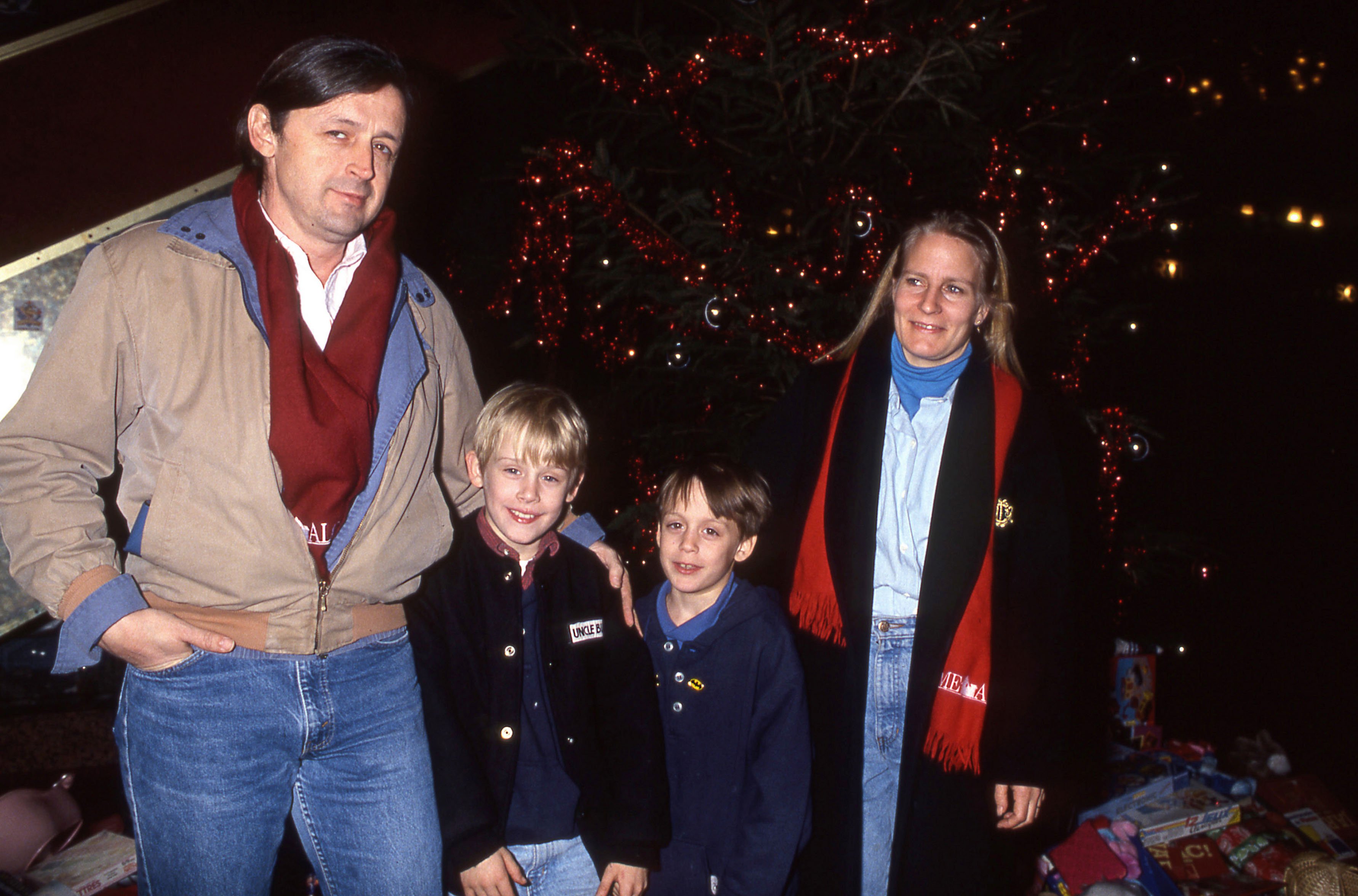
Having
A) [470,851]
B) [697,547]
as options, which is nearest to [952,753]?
[697,547]

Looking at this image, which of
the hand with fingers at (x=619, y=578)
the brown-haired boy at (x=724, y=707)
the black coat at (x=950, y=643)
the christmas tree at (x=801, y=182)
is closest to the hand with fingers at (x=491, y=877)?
the brown-haired boy at (x=724, y=707)

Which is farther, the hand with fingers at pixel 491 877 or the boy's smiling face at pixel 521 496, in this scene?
Result: the boy's smiling face at pixel 521 496

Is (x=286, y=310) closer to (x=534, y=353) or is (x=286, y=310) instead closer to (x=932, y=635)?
(x=932, y=635)

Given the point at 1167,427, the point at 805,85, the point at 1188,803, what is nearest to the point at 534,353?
the point at 805,85

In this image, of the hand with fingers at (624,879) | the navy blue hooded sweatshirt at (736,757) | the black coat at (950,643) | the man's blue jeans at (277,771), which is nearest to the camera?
the man's blue jeans at (277,771)

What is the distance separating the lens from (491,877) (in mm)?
1718

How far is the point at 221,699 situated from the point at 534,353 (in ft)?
11.2

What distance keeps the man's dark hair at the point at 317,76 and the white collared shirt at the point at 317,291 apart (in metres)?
0.18

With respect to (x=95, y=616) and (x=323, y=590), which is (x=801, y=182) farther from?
(x=95, y=616)

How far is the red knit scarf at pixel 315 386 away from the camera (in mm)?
1447

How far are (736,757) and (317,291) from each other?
Answer: 4.41 ft

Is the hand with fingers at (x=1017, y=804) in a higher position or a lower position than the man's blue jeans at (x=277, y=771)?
lower

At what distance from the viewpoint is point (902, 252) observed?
7.20ft

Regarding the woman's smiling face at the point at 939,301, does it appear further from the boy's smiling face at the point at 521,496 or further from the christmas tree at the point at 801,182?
the boy's smiling face at the point at 521,496
